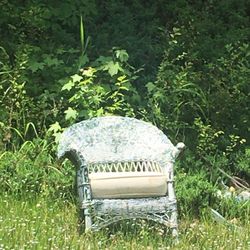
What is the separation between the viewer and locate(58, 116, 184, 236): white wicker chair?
4.81 m

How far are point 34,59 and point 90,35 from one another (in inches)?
34.4

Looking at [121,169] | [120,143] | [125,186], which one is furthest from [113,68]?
[125,186]

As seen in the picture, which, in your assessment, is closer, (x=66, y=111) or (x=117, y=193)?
(x=117, y=193)

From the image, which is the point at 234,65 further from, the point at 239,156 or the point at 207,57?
the point at 239,156

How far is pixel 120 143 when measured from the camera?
5.33 m

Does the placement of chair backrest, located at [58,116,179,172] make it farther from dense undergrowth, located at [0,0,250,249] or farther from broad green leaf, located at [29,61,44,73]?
broad green leaf, located at [29,61,44,73]

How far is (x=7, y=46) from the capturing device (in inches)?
260

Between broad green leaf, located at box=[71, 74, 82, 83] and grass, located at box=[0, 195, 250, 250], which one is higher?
broad green leaf, located at box=[71, 74, 82, 83]

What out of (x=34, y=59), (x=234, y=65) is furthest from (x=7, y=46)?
(x=234, y=65)

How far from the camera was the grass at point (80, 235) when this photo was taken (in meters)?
4.59

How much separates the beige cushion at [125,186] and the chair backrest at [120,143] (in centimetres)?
28

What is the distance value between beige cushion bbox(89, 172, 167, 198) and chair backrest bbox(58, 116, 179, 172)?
28 cm

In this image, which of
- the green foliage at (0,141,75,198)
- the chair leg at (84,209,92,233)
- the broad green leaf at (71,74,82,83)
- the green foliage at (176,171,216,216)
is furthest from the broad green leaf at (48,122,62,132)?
the chair leg at (84,209,92,233)

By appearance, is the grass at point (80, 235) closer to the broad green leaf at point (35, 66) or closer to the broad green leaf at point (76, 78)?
the broad green leaf at point (76, 78)
